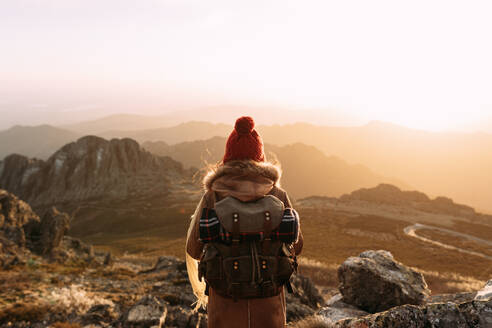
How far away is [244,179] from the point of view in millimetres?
3199

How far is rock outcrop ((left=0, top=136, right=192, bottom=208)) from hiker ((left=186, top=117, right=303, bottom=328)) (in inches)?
5437

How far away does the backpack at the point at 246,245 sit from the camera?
289cm

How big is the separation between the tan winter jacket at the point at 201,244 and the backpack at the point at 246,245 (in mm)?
161

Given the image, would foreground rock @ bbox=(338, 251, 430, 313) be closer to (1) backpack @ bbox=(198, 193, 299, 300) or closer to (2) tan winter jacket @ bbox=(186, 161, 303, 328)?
A: (2) tan winter jacket @ bbox=(186, 161, 303, 328)

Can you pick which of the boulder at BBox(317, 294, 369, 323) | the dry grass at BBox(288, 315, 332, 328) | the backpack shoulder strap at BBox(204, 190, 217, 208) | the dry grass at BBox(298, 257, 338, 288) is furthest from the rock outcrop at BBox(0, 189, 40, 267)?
the dry grass at BBox(298, 257, 338, 288)

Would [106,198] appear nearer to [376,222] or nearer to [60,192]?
[60,192]

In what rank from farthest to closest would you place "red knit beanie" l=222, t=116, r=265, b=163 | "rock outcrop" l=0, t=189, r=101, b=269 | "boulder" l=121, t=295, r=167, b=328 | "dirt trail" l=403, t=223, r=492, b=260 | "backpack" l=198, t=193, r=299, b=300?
"dirt trail" l=403, t=223, r=492, b=260 → "rock outcrop" l=0, t=189, r=101, b=269 → "boulder" l=121, t=295, r=167, b=328 → "red knit beanie" l=222, t=116, r=265, b=163 → "backpack" l=198, t=193, r=299, b=300

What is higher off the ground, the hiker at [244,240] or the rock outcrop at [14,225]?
the hiker at [244,240]

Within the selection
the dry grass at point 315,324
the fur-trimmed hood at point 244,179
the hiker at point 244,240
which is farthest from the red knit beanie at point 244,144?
the dry grass at point 315,324

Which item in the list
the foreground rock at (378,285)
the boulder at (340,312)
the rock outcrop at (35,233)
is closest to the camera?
the boulder at (340,312)

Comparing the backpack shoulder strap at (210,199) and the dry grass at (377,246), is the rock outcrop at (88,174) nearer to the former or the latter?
the dry grass at (377,246)

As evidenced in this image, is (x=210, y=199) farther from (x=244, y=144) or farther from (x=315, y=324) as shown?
(x=315, y=324)

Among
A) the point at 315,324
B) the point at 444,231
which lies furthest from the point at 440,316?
the point at 444,231

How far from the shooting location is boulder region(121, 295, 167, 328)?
7.45m
